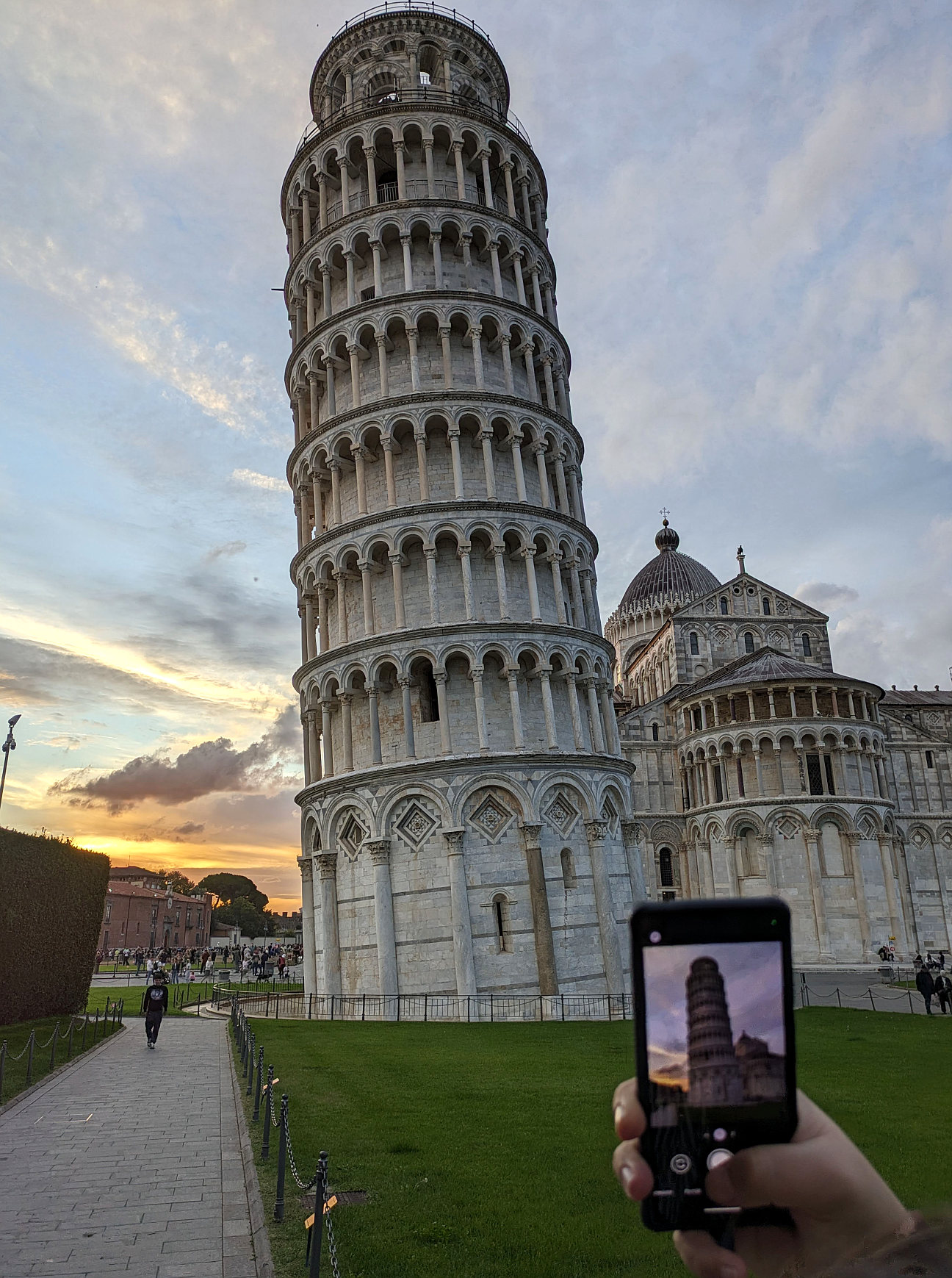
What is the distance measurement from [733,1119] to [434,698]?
3038 centimetres

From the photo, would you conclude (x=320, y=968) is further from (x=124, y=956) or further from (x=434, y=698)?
(x=124, y=956)

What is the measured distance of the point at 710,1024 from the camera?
2408mm

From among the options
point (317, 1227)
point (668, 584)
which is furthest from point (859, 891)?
point (317, 1227)

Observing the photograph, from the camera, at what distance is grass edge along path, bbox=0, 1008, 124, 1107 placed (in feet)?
55.6

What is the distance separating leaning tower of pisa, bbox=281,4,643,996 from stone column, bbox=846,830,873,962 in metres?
22.8

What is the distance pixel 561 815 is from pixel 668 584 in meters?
54.9

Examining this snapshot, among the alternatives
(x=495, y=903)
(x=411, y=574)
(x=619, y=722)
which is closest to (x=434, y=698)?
(x=411, y=574)

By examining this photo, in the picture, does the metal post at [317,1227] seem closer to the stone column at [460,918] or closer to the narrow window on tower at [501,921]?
the stone column at [460,918]

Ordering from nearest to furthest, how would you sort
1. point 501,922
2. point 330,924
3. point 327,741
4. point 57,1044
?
point 57,1044 < point 501,922 < point 330,924 < point 327,741

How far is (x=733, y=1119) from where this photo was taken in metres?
2.28

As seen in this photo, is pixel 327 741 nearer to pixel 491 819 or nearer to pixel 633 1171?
pixel 491 819

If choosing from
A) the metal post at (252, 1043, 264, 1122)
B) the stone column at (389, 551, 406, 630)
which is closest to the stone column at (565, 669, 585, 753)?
the stone column at (389, 551, 406, 630)

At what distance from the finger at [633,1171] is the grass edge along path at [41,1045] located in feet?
49.7

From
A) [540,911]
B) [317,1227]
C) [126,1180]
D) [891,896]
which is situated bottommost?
[126,1180]
